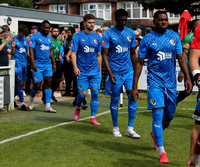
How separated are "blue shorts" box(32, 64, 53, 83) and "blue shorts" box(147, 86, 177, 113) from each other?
5.10 m

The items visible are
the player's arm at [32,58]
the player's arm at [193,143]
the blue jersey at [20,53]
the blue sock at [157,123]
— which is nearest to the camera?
the player's arm at [193,143]

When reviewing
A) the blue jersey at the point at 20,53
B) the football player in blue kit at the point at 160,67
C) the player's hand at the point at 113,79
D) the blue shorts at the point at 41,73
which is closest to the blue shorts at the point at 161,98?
the football player in blue kit at the point at 160,67

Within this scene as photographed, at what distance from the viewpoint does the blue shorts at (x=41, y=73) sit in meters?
11.1

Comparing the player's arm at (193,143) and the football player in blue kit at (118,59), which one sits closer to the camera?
the player's arm at (193,143)

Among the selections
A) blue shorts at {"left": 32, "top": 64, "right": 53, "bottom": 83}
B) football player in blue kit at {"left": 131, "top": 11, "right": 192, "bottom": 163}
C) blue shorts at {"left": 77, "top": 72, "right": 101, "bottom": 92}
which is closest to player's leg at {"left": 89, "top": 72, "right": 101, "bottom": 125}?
blue shorts at {"left": 77, "top": 72, "right": 101, "bottom": 92}

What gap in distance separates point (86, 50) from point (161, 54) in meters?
3.30

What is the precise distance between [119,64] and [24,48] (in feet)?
17.3

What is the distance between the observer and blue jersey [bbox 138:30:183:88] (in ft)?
21.2

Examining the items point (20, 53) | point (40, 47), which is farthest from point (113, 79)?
point (20, 53)

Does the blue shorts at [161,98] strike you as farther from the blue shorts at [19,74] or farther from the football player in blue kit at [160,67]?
the blue shorts at [19,74]

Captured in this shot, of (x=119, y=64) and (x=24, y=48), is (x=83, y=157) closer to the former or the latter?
(x=119, y=64)

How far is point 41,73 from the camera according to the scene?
11.2 metres

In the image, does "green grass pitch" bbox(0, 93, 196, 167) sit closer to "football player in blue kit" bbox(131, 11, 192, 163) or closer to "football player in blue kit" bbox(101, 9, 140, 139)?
"football player in blue kit" bbox(101, 9, 140, 139)

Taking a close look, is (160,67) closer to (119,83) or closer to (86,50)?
(119,83)
